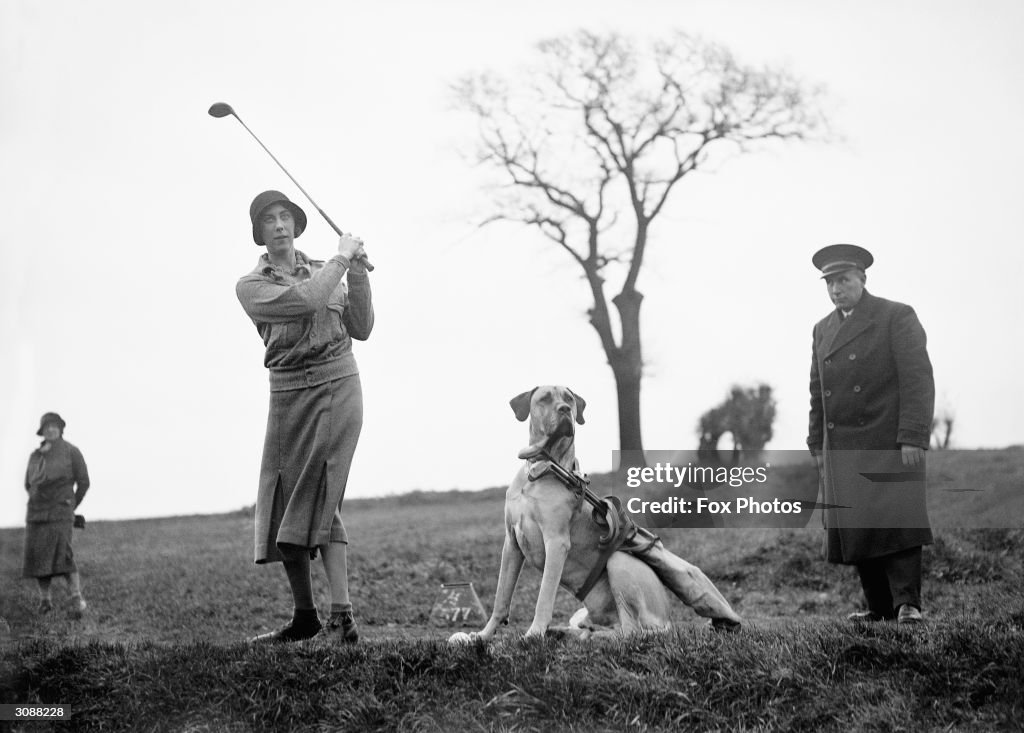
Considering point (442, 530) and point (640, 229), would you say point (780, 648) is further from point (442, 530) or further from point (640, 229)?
point (640, 229)

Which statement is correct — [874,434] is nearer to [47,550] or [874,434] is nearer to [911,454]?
[911,454]

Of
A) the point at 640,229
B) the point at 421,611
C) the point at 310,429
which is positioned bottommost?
the point at 421,611

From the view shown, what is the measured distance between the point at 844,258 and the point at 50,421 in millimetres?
7522

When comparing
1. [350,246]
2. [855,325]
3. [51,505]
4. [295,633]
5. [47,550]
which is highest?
[350,246]

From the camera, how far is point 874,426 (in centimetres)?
668

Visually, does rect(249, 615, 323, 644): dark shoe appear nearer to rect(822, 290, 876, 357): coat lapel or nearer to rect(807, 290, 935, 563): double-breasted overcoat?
rect(807, 290, 935, 563): double-breasted overcoat

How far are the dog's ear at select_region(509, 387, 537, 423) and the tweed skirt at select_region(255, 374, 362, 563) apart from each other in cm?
88

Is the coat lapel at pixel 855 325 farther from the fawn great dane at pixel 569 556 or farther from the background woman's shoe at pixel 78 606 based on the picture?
the background woman's shoe at pixel 78 606

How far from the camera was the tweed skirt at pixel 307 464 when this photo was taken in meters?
6.14

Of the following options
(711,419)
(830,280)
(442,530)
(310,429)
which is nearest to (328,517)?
(310,429)

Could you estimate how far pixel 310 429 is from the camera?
6242 mm

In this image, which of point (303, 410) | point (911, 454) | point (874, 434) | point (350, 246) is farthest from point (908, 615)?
point (350, 246)

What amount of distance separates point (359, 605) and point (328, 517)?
4687mm

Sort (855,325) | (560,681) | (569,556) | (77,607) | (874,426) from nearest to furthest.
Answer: (560,681)
(569,556)
(874,426)
(855,325)
(77,607)
